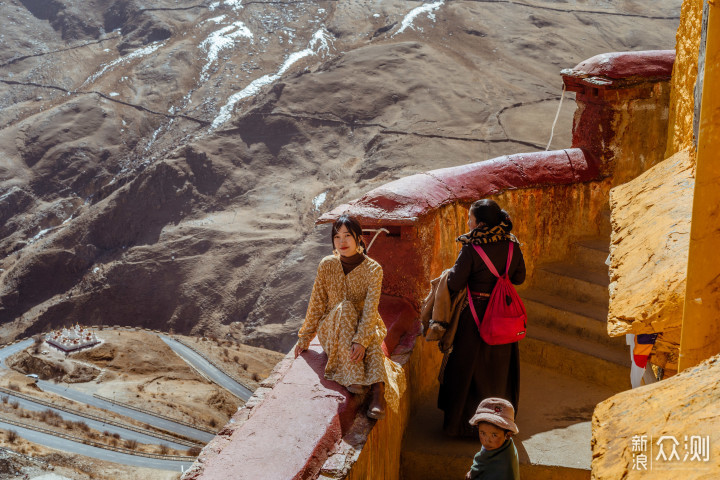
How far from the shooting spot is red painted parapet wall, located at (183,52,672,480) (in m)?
2.96

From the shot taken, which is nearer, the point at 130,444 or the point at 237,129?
the point at 130,444

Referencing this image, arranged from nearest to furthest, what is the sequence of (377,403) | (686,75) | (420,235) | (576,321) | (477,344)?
(686,75), (377,403), (477,344), (420,235), (576,321)

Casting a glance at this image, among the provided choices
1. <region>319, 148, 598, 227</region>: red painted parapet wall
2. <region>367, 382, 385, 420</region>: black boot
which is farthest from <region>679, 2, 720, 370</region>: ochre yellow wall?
<region>319, 148, 598, 227</region>: red painted parapet wall

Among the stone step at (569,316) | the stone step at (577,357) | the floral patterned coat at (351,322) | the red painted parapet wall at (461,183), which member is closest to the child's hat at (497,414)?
the floral patterned coat at (351,322)

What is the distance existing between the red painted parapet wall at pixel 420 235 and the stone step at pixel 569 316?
0.29m

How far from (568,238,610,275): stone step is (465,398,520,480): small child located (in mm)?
3113

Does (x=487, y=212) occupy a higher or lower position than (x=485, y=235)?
higher

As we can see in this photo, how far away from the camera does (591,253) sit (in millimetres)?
5551

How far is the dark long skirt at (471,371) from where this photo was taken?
3877 mm

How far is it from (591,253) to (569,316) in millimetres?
692

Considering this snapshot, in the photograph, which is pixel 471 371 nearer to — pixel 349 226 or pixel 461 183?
pixel 349 226

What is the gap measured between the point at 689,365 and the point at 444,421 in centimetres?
218

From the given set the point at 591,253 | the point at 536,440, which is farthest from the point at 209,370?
the point at 536,440

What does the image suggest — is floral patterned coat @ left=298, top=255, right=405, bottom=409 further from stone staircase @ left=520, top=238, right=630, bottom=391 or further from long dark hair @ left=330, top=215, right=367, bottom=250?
stone staircase @ left=520, top=238, right=630, bottom=391
